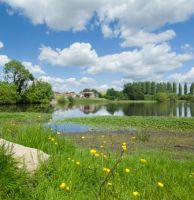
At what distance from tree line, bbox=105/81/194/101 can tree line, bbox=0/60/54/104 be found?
62.9 meters

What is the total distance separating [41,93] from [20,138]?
8642cm

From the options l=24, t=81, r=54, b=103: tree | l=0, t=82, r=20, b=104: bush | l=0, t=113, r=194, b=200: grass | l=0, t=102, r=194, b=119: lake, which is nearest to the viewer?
l=0, t=113, r=194, b=200: grass

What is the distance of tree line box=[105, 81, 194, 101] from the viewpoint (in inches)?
6093

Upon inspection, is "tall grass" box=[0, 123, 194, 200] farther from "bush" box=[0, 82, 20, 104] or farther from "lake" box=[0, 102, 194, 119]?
"bush" box=[0, 82, 20, 104]

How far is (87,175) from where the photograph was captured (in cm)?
583

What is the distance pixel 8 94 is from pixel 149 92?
108 meters

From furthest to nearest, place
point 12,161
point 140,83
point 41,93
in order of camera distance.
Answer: point 140,83 < point 41,93 < point 12,161

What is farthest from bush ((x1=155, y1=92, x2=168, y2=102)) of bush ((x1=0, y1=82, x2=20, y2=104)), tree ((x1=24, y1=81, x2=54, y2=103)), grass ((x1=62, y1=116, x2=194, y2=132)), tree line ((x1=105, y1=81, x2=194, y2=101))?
grass ((x1=62, y1=116, x2=194, y2=132))

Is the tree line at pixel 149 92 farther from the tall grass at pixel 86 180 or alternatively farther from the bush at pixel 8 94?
the tall grass at pixel 86 180

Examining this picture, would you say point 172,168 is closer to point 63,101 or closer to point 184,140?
point 184,140

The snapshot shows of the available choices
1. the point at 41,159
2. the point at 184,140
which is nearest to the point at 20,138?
the point at 41,159

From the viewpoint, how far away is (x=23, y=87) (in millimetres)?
93438

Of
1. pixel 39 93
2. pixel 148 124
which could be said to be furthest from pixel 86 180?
pixel 39 93

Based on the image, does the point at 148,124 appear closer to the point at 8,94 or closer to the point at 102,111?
the point at 102,111
